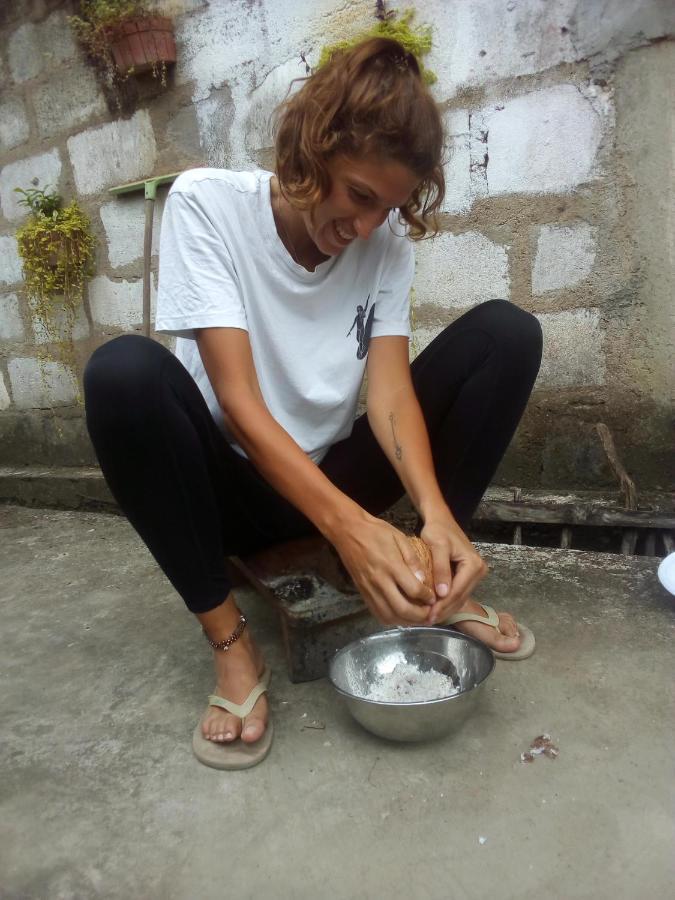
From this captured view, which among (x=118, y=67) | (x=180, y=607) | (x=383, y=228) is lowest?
(x=180, y=607)

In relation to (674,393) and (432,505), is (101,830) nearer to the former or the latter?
(432,505)

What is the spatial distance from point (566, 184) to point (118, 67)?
1665 mm

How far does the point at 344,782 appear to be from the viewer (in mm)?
1014

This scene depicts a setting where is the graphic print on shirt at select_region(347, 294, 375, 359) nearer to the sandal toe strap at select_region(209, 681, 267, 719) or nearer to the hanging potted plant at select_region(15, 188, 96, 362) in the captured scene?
the sandal toe strap at select_region(209, 681, 267, 719)

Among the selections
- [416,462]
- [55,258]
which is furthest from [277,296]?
[55,258]

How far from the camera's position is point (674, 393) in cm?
179

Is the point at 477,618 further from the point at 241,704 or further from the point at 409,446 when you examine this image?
the point at 241,704

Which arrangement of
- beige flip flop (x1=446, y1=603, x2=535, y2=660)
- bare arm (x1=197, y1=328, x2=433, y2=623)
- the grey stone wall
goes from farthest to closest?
the grey stone wall < beige flip flop (x1=446, y1=603, x2=535, y2=660) < bare arm (x1=197, y1=328, x2=433, y2=623)

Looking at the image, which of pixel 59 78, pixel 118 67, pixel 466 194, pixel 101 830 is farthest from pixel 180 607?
pixel 59 78

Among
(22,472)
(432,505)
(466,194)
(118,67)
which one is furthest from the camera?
(22,472)

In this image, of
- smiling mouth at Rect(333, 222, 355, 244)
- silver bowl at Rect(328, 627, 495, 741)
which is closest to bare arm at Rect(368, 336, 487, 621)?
silver bowl at Rect(328, 627, 495, 741)

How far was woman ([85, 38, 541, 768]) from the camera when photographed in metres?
1.03

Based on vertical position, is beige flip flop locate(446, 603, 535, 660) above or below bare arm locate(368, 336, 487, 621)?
below

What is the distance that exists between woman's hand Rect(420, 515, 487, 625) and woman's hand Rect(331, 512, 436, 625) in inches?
1.0
